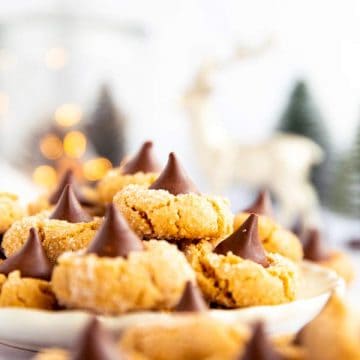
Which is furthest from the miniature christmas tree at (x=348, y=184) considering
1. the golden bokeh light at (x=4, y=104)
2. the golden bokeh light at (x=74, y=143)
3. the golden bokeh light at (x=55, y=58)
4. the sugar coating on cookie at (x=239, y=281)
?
the sugar coating on cookie at (x=239, y=281)

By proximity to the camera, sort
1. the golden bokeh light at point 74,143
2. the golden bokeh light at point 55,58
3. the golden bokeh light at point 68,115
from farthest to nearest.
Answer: the golden bokeh light at point 55,58
the golden bokeh light at point 68,115
the golden bokeh light at point 74,143

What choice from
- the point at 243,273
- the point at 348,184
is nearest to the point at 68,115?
the point at 348,184

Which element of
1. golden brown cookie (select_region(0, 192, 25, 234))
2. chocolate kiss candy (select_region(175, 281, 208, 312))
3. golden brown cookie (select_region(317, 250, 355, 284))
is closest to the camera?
chocolate kiss candy (select_region(175, 281, 208, 312))

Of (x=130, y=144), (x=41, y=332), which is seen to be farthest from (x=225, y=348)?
(x=130, y=144)

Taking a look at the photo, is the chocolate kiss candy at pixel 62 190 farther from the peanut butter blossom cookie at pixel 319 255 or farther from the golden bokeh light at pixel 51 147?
the golden bokeh light at pixel 51 147

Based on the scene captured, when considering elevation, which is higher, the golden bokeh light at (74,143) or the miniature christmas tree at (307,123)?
the miniature christmas tree at (307,123)

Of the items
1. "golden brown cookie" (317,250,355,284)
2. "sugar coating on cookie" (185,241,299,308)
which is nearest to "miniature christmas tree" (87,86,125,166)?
"golden brown cookie" (317,250,355,284)

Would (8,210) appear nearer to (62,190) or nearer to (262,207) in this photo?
(62,190)

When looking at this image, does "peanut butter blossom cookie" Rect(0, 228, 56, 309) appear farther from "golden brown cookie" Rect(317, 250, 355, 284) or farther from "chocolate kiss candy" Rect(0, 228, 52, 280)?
"golden brown cookie" Rect(317, 250, 355, 284)
